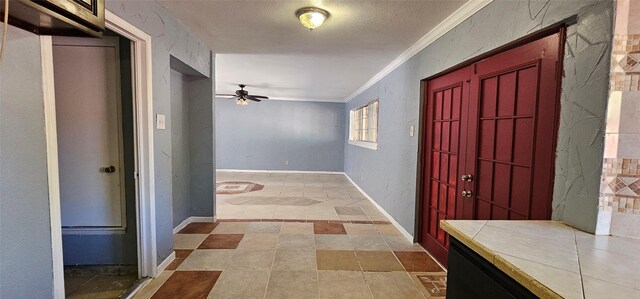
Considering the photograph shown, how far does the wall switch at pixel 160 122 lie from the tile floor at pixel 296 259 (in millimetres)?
1275

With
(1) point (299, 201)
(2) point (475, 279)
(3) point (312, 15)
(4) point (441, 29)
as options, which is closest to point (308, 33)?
(3) point (312, 15)

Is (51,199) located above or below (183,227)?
above

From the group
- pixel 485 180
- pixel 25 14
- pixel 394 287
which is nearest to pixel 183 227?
pixel 394 287

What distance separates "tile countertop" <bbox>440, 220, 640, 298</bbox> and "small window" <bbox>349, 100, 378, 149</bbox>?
362 cm

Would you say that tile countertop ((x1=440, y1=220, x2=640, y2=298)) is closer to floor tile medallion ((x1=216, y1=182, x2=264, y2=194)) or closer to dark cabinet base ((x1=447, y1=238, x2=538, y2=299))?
dark cabinet base ((x1=447, y1=238, x2=538, y2=299))

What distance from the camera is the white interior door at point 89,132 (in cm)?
221

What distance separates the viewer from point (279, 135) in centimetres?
845

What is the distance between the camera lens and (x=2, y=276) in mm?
1181

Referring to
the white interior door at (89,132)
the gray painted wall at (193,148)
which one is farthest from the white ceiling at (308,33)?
the white interior door at (89,132)

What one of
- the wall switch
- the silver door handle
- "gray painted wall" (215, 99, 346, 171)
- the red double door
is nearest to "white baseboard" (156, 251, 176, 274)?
the silver door handle

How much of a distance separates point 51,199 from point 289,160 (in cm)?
712

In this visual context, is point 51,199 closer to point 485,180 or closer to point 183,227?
point 183,227

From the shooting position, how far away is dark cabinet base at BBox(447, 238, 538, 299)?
3.01ft

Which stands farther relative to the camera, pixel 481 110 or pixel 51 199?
pixel 481 110
